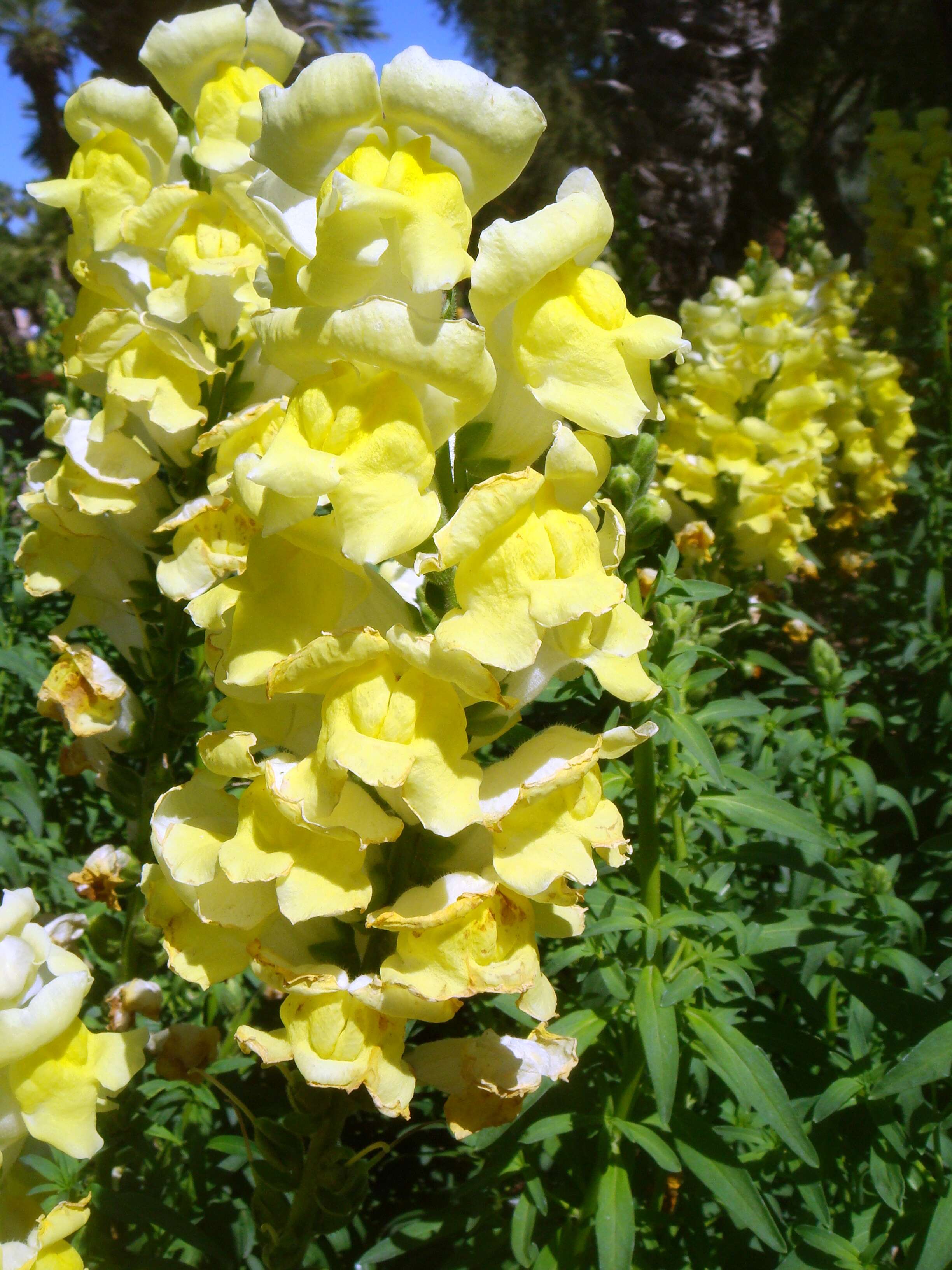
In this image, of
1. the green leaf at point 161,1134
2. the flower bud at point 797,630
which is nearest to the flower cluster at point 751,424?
the flower bud at point 797,630

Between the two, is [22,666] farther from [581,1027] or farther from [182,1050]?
[581,1027]

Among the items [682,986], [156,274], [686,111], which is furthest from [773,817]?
[686,111]

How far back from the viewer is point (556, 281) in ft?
3.96

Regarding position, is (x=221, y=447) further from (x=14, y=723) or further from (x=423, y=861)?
(x=14, y=723)

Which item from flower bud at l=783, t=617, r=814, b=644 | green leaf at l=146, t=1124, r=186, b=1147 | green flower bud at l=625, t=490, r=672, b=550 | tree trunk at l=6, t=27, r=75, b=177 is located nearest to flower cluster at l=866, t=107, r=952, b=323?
flower bud at l=783, t=617, r=814, b=644

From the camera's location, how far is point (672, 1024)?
67.4 inches

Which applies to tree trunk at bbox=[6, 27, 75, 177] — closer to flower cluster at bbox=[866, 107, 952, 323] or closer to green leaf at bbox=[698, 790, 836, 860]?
flower cluster at bbox=[866, 107, 952, 323]

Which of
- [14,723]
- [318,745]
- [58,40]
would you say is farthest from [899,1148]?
[58,40]

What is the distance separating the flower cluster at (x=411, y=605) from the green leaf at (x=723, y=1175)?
62 cm

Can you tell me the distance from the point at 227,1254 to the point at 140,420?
1.66 m

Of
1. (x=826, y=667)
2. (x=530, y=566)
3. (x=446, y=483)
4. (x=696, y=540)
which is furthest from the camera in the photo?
(x=696, y=540)

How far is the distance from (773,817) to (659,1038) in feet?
1.63

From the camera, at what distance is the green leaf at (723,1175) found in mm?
1690

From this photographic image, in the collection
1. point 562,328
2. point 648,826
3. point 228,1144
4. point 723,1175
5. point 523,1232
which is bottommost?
point 228,1144
